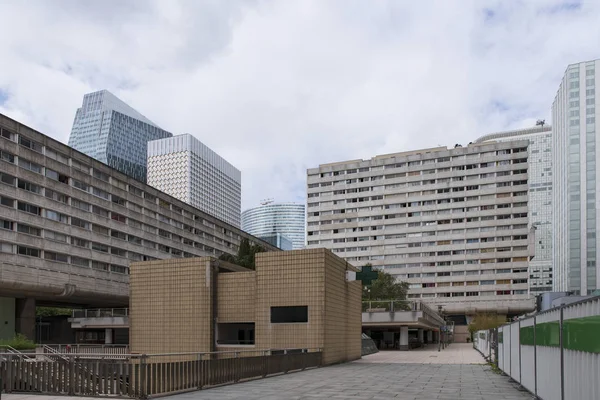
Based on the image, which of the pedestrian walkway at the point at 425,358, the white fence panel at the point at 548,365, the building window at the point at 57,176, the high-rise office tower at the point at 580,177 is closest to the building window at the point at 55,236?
the building window at the point at 57,176

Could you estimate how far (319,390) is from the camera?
51.8 feet

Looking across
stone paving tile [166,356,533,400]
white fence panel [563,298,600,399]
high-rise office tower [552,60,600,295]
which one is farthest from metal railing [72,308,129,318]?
high-rise office tower [552,60,600,295]

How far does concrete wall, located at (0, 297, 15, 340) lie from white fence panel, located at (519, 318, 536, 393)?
52299 millimetres

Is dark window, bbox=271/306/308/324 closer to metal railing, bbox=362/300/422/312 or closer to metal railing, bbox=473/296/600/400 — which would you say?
metal railing, bbox=473/296/600/400

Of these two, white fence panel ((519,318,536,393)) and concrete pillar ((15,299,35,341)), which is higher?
white fence panel ((519,318,536,393))

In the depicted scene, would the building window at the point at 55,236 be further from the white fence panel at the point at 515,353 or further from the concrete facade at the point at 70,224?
the white fence panel at the point at 515,353

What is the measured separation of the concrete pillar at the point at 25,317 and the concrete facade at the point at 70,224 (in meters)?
1.11

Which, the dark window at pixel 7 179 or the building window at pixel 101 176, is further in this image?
the building window at pixel 101 176

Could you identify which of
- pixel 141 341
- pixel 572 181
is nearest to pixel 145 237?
pixel 141 341

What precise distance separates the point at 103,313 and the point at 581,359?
55492 mm

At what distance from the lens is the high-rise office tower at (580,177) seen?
4688 inches

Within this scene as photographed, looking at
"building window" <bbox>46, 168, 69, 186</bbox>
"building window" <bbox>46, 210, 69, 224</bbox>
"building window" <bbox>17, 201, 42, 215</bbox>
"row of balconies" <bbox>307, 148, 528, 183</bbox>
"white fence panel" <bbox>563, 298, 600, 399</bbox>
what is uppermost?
"row of balconies" <bbox>307, 148, 528, 183</bbox>

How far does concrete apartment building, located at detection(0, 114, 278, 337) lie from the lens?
173 feet

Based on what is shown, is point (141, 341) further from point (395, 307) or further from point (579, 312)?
point (579, 312)
